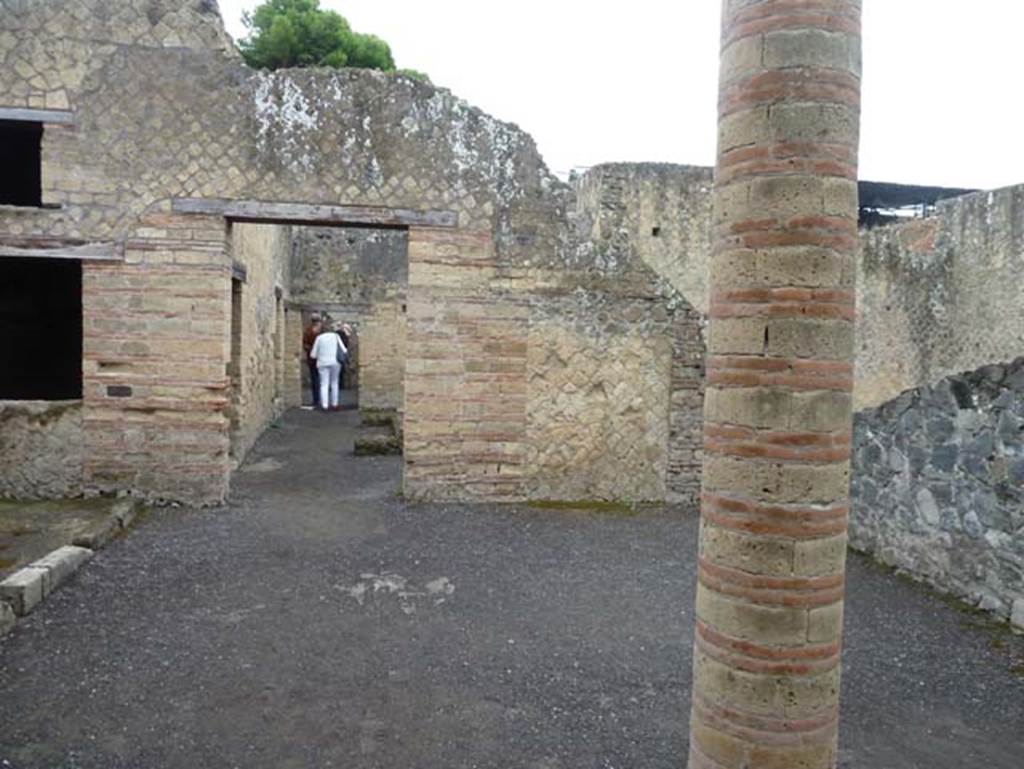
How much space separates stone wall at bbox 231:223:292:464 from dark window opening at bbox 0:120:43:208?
102 inches

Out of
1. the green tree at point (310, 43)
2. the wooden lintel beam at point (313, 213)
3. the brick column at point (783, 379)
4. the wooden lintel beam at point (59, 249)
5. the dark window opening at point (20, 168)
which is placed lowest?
the brick column at point (783, 379)

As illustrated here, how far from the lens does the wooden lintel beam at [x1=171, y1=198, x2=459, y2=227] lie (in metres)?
7.31

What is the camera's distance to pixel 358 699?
378cm

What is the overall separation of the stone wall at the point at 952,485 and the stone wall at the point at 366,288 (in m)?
10.9

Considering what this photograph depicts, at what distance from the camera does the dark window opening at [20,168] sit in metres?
9.85

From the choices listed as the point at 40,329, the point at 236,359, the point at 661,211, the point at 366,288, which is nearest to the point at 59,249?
the point at 236,359

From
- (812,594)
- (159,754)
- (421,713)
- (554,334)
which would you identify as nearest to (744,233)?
(812,594)

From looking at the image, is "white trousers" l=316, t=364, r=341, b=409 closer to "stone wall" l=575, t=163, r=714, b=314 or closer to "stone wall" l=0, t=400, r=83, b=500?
"stone wall" l=575, t=163, r=714, b=314

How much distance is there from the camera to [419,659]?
4246 millimetres

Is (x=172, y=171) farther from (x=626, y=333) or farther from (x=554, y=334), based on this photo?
(x=626, y=333)

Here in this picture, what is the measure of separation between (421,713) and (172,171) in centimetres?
558

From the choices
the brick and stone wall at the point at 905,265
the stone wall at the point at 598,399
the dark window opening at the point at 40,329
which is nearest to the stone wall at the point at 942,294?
the brick and stone wall at the point at 905,265

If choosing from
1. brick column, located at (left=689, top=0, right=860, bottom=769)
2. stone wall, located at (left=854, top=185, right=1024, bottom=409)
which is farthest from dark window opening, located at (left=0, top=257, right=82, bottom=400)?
stone wall, located at (left=854, top=185, right=1024, bottom=409)

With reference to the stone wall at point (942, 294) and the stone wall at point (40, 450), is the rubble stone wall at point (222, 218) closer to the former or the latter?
the stone wall at point (40, 450)
